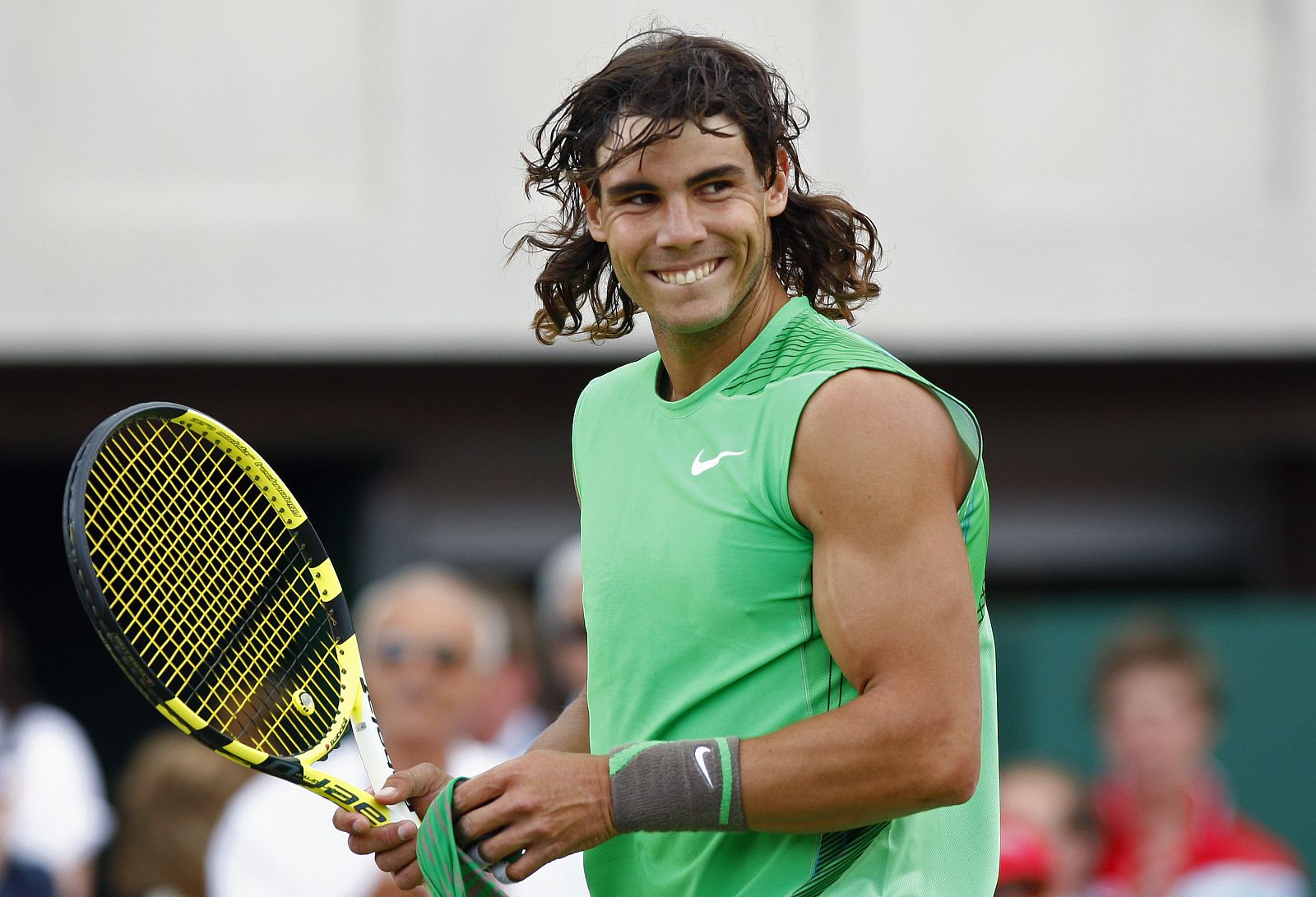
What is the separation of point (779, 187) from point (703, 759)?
3.39ft

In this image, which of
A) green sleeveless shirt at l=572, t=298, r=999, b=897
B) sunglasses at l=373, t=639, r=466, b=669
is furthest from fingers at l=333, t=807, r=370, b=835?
sunglasses at l=373, t=639, r=466, b=669

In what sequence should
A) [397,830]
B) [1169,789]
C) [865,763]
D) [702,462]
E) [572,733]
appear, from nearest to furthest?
[865,763]
[702,462]
[397,830]
[572,733]
[1169,789]

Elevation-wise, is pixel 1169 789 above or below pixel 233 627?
below

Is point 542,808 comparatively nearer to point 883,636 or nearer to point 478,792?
point 478,792

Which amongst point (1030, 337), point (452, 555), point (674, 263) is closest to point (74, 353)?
point (452, 555)

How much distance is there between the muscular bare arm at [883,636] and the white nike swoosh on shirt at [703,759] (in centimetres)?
5

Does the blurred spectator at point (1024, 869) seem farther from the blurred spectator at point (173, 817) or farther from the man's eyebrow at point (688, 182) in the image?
the man's eyebrow at point (688, 182)

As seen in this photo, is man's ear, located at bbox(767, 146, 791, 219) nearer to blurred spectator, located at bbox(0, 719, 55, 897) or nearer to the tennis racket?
the tennis racket

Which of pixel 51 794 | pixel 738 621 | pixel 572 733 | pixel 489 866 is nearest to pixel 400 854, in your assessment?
pixel 489 866

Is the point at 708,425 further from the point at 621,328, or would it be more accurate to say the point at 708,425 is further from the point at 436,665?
the point at 436,665

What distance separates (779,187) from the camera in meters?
3.12

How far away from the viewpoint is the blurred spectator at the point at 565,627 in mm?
6457

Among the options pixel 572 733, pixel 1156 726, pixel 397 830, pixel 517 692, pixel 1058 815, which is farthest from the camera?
pixel 517 692

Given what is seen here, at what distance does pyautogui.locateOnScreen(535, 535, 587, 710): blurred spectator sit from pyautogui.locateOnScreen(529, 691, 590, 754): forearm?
2837mm
